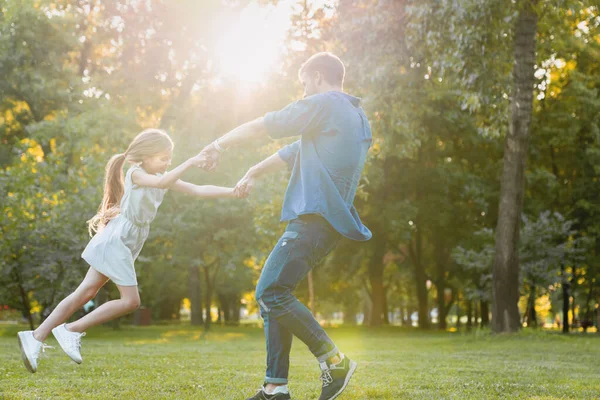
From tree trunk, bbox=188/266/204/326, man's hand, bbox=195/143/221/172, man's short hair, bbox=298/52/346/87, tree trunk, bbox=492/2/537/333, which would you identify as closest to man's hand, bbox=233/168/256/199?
man's hand, bbox=195/143/221/172

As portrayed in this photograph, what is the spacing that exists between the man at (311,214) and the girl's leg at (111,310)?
51.5 inches

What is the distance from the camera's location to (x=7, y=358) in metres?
9.73

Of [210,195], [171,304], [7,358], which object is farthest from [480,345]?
[171,304]

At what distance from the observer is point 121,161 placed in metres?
6.36

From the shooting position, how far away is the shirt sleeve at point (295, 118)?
5023 millimetres

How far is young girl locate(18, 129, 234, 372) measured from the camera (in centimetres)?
577

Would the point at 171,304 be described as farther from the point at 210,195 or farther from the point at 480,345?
the point at 210,195

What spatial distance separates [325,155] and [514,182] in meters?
13.7

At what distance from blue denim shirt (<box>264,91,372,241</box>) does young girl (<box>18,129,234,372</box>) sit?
85 centimetres

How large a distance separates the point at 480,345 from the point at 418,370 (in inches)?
296

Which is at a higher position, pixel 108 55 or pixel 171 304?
pixel 108 55

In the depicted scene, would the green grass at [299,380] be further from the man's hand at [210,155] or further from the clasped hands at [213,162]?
the man's hand at [210,155]

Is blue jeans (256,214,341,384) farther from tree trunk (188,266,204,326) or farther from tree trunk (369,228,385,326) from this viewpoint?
tree trunk (369,228,385,326)

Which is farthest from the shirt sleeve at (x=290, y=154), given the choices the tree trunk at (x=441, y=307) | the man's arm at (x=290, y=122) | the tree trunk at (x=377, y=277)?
the tree trunk at (x=441, y=307)
